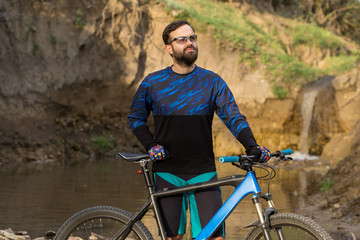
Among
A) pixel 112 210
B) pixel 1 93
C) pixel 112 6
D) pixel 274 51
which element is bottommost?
pixel 112 210

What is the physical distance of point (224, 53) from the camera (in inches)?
872

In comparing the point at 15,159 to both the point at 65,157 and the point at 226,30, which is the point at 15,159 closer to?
the point at 65,157

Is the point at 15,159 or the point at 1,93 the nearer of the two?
the point at 15,159

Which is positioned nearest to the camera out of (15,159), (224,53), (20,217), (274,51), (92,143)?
(20,217)

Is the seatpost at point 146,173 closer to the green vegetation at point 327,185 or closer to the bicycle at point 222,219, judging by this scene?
the bicycle at point 222,219

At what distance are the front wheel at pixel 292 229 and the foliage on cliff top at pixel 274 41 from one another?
18.3 meters

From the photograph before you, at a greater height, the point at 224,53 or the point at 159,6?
the point at 159,6

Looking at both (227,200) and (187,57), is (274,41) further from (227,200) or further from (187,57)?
(227,200)

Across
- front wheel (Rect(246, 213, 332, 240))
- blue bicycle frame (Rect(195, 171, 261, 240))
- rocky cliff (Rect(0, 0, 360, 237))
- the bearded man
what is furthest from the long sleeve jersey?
rocky cliff (Rect(0, 0, 360, 237))

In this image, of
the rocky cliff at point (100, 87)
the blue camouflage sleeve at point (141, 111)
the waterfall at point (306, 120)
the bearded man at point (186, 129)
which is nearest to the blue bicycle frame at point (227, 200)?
the bearded man at point (186, 129)

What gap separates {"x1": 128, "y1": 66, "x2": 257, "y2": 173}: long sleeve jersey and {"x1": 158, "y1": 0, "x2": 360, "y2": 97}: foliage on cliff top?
17830 millimetres

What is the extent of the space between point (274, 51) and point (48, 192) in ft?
51.6

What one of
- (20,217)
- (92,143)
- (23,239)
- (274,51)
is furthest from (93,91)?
(23,239)

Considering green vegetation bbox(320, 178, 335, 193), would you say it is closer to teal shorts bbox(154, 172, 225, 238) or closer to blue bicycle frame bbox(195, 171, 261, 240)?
teal shorts bbox(154, 172, 225, 238)
